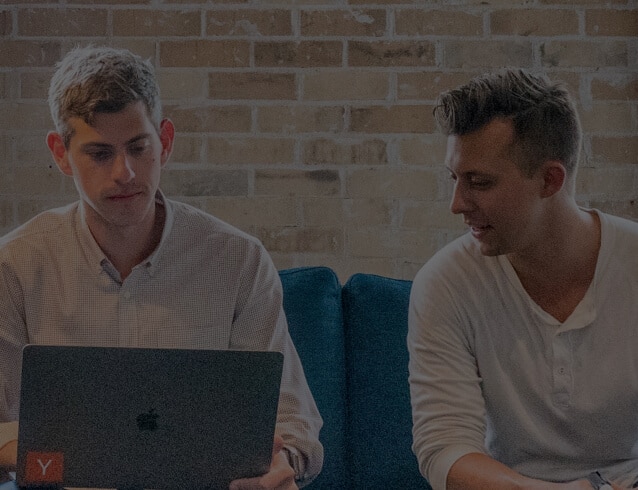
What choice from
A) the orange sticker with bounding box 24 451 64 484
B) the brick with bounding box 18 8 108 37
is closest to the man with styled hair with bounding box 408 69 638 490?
the orange sticker with bounding box 24 451 64 484

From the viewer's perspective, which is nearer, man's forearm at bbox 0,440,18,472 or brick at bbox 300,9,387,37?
man's forearm at bbox 0,440,18,472

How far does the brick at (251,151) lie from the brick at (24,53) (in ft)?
1.56

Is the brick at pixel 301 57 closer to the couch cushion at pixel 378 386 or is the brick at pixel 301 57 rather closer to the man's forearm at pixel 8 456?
the couch cushion at pixel 378 386

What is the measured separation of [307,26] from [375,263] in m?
0.65

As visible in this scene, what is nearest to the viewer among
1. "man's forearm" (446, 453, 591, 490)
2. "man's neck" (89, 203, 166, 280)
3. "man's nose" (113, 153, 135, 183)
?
"man's forearm" (446, 453, 591, 490)

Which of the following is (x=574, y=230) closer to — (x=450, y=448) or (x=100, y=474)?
(x=450, y=448)

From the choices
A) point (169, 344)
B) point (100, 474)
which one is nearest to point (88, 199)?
point (169, 344)

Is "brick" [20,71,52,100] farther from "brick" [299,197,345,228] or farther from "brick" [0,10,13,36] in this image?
"brick" [299,197,345,228]

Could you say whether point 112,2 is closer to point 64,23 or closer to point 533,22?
point 64,23

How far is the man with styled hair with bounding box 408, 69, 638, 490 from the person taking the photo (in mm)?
1689

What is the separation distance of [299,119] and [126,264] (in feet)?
2.81

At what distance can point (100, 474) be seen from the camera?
4.38 feet

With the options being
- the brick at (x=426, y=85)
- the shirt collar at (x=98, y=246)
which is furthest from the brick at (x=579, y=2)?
the shirt collar at (x=98, y=246)

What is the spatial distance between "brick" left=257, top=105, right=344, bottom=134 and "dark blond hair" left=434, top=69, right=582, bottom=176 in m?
0.75
